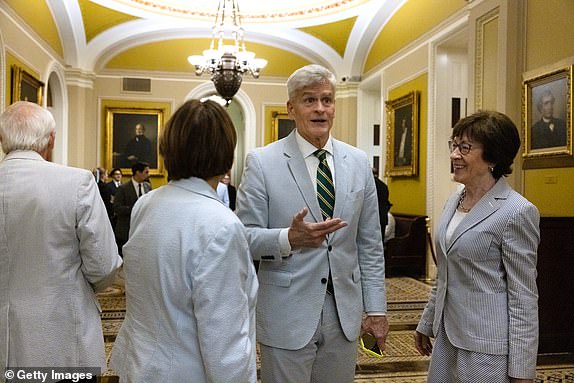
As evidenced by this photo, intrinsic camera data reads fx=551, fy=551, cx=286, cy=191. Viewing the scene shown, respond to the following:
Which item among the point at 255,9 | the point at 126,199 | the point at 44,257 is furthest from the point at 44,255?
the point at 255,9

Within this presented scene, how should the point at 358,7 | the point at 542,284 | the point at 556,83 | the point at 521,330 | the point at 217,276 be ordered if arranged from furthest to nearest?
the point at 358,7, the point at 556,83, the point at 542,284, the point at 521,330, the point at 217,276

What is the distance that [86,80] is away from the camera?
12.0 meters

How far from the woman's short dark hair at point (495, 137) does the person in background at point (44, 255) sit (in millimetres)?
1502

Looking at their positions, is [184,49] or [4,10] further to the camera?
[184,49]

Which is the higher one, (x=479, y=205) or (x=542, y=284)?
(x=479, y=205)

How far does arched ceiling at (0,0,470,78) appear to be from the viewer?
10.5m

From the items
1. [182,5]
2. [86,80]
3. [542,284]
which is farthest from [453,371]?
[86,80]

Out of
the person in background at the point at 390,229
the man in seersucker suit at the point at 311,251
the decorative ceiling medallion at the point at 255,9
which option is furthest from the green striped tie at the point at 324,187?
the decorative ceiling medallion at the point at 255,9

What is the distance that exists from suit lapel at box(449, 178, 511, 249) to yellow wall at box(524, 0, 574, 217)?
A: 12.7 feet

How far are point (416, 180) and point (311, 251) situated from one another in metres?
7.73

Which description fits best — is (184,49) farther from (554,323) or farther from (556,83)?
(554,323)

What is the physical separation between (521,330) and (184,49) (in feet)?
38.9

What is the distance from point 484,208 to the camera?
2.02m

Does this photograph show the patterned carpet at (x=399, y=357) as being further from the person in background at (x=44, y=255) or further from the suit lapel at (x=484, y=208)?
the suit lapel at (x=484, y=208)
